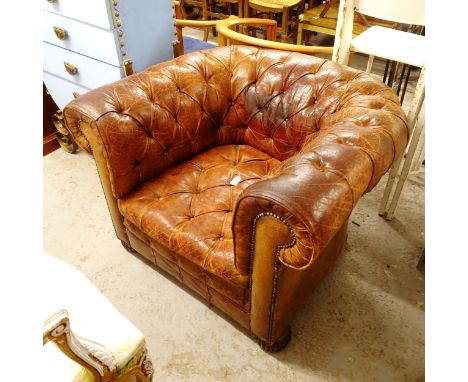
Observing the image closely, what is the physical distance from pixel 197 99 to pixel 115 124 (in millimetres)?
370

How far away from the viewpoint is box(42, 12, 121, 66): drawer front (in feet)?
5.63

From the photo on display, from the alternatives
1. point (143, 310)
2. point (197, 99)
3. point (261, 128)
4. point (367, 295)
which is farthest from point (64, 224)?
point (367, 295)

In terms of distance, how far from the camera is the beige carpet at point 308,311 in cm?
133

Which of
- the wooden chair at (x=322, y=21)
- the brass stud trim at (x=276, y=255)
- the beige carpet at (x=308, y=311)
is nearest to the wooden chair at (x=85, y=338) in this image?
the brass stud trim at (x=276, y=255)

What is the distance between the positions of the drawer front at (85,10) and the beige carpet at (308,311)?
Result: 939mm

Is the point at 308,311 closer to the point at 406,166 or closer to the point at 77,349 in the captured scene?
the point at 406,166

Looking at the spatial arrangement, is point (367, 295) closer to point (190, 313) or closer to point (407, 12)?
point (190, 313)

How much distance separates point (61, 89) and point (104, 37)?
0.64 meters

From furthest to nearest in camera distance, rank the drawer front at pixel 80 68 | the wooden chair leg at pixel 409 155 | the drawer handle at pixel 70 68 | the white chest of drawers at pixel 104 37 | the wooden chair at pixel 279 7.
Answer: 1. the wooden chair at pixel 279 7
2. the drawer handle at pixel 70 68
3. the drawer front at pixel 80 68
4. the white chest of drawers at pixel 104 37
5. the wooden chair leg at pixel 409 155

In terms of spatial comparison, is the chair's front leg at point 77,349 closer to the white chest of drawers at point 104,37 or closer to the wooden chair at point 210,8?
the white chest of drawers at point 104,37

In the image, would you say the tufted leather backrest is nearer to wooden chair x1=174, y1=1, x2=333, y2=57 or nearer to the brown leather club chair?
the brown leather club chair

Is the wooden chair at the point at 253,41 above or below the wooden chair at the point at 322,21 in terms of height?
above

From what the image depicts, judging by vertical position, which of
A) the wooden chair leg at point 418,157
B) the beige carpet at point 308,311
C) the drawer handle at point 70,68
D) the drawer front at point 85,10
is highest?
the drawer front at point 85,10

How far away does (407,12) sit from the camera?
1.29 metres
